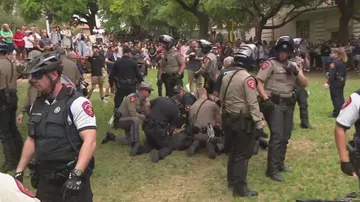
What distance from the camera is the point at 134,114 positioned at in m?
8.61

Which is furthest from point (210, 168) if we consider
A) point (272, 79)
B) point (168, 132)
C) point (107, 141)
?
Result: point (107, 141)

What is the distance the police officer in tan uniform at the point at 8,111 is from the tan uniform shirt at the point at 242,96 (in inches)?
133

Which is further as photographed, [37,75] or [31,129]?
[31,129]

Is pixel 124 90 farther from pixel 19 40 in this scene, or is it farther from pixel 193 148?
pixel 19 40

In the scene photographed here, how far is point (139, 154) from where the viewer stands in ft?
27.3

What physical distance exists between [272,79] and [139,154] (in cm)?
304

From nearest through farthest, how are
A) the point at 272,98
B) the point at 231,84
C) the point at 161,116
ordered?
the point at 231,84 → the point at 272,98 → the point at 161,116

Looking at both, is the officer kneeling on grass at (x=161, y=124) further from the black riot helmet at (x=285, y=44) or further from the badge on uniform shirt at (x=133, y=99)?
the black riot helmet at (x=285, y=44)

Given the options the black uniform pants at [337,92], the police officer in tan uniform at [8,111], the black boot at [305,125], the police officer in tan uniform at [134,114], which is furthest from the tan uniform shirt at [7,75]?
the black uniform pants at [337,92]

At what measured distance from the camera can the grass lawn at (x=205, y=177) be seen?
620 cm

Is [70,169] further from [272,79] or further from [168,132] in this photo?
[168,132]

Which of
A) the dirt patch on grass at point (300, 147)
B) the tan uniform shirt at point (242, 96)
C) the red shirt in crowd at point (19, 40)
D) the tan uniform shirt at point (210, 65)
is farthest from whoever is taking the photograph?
the red shirt in crowd at point (19, 40)

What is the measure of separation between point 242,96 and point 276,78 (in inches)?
33.5

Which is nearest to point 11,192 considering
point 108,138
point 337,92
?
point 108,138
